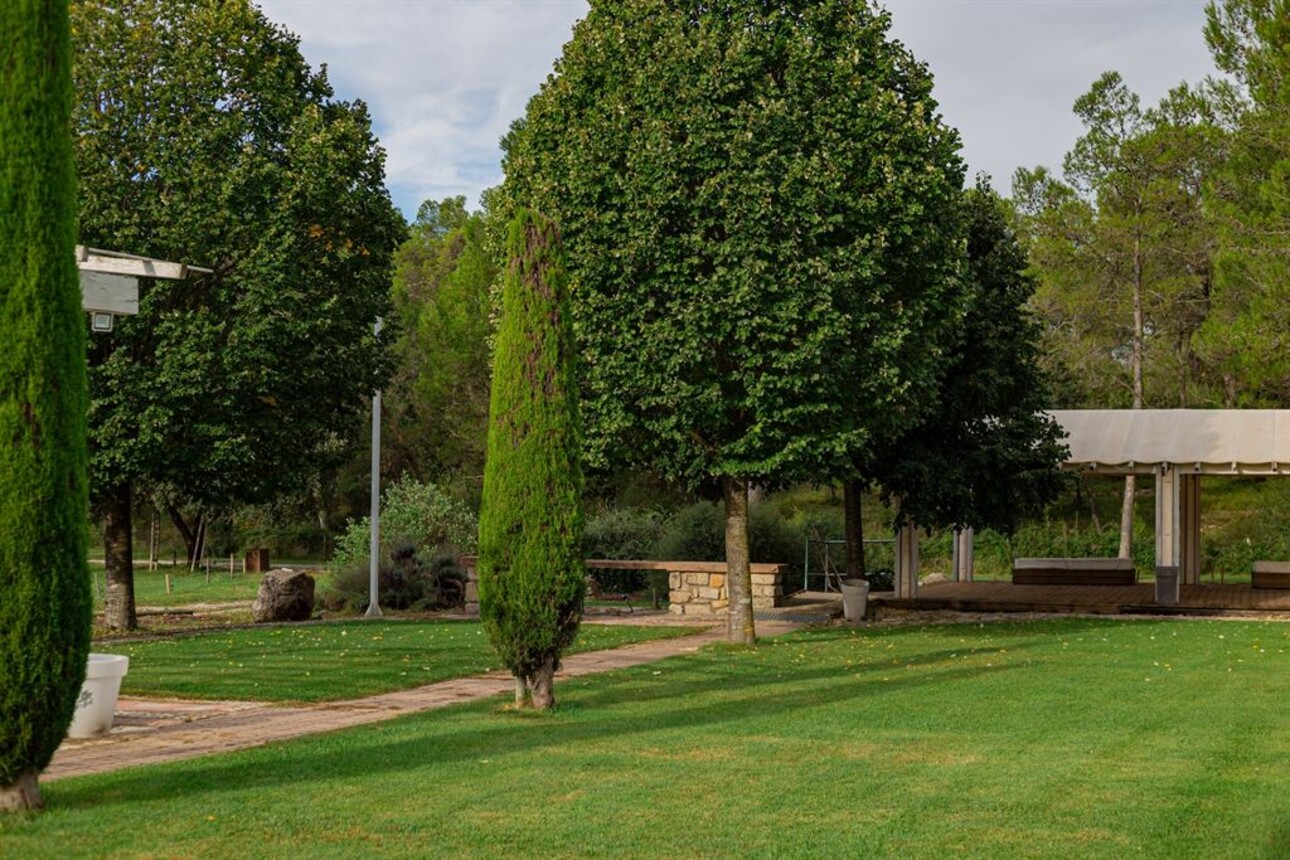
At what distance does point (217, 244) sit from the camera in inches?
739

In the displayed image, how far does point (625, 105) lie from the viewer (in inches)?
651

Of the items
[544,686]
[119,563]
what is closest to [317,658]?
[544,686]

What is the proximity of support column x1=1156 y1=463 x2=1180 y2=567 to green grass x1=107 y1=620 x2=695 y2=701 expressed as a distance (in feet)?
31.3

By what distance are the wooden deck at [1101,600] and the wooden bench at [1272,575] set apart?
0.45 ft

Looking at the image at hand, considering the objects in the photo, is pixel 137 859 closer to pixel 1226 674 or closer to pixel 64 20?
pixel 64 20

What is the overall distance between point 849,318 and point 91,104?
34.9 ft

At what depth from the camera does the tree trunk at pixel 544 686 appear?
11461 millimetres

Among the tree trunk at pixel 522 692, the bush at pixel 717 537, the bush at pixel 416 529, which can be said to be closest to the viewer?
the tree trunk at pixel 522 692

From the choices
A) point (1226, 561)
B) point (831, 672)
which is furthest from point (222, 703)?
point (1226, 561)

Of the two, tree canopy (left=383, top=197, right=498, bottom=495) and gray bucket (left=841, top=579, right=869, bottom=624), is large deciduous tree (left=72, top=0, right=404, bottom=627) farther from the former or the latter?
tree canopy (left=383, top=197, right=498, bottom=495)

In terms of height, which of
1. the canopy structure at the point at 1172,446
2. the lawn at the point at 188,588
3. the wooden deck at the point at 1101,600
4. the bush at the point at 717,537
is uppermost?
the canopy structure at the point at 1172,446

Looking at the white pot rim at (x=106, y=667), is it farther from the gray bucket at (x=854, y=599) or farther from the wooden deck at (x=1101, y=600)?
the wooden deck at (x=1101, y=600)

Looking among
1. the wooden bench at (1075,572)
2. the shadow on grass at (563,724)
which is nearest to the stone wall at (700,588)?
the shadow on grass at (563,724)

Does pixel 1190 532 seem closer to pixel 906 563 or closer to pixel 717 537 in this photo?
pixel 906 563
